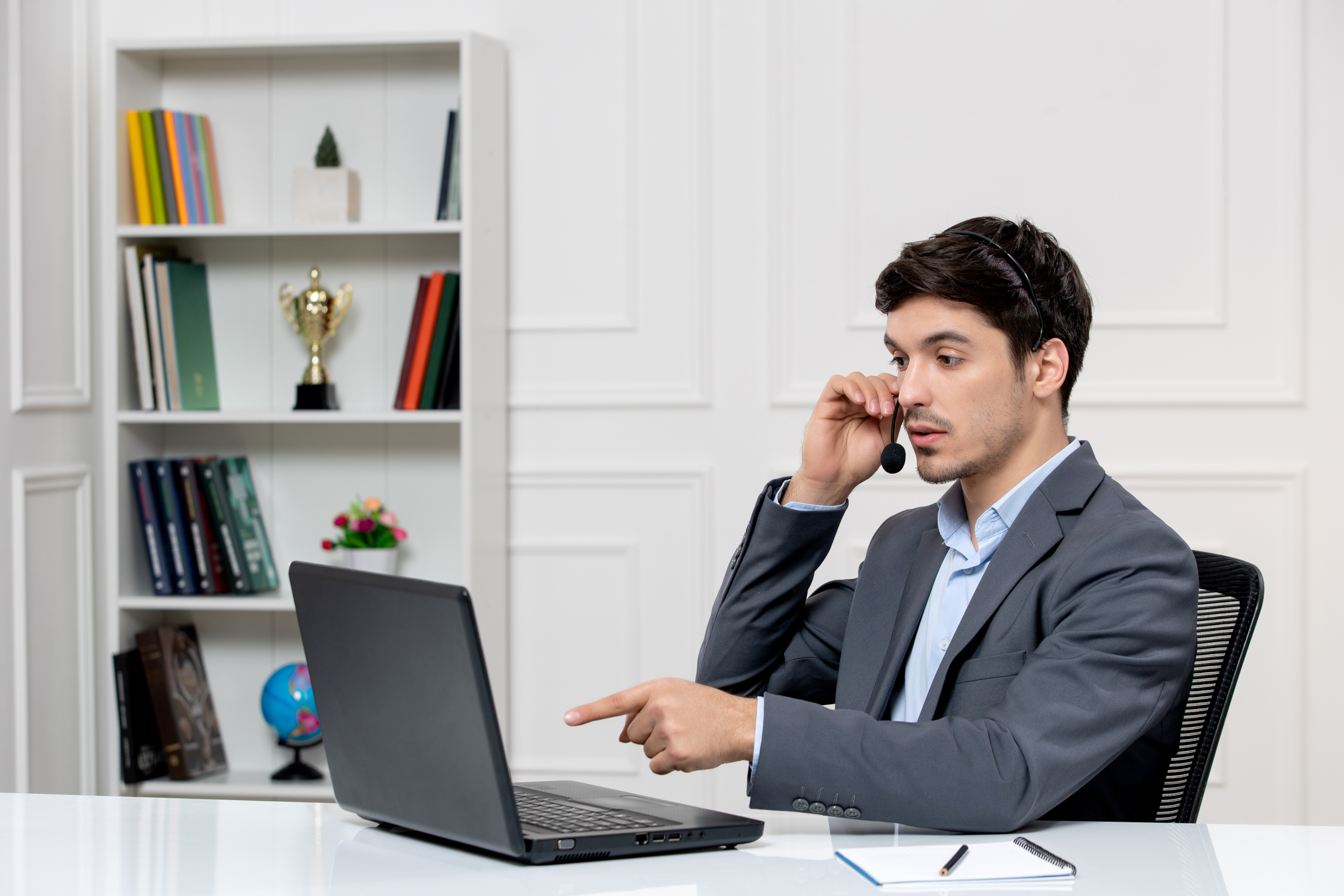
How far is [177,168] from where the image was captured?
9.36ft

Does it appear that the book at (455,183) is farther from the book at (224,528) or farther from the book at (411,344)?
the book at (224,528)

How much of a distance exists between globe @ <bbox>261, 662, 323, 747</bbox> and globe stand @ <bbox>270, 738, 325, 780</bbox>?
0.05ft

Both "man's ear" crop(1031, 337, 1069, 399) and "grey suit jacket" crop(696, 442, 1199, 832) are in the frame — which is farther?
"man's ear" crop(1031, 337, 1069, 399)

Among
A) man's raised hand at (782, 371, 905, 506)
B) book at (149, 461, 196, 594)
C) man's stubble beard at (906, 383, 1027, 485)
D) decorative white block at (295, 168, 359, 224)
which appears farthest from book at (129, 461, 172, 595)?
man's stubble beard at (906, 383, 1027, 485)

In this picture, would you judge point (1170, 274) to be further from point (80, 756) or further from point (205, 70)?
point (80, 756)

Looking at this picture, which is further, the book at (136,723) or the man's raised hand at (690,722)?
the book at (136,723)

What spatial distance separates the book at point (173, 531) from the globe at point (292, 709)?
0.98 ft

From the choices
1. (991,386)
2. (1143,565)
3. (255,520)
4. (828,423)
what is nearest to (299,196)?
(255,520)

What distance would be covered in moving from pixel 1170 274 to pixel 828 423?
145 centimetres

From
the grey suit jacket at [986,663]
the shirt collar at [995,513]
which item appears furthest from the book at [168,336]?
the shirt collar at [995,513]

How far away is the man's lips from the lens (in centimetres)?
149

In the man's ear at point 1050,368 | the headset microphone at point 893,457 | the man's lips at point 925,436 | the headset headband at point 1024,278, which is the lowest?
the headset microphone at point 893,457

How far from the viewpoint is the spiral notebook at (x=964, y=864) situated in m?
0.96

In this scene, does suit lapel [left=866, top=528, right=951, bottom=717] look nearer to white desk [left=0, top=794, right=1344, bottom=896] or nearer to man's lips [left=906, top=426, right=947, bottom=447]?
man's lips [left=906, top=426, right=947, bottom=447]
